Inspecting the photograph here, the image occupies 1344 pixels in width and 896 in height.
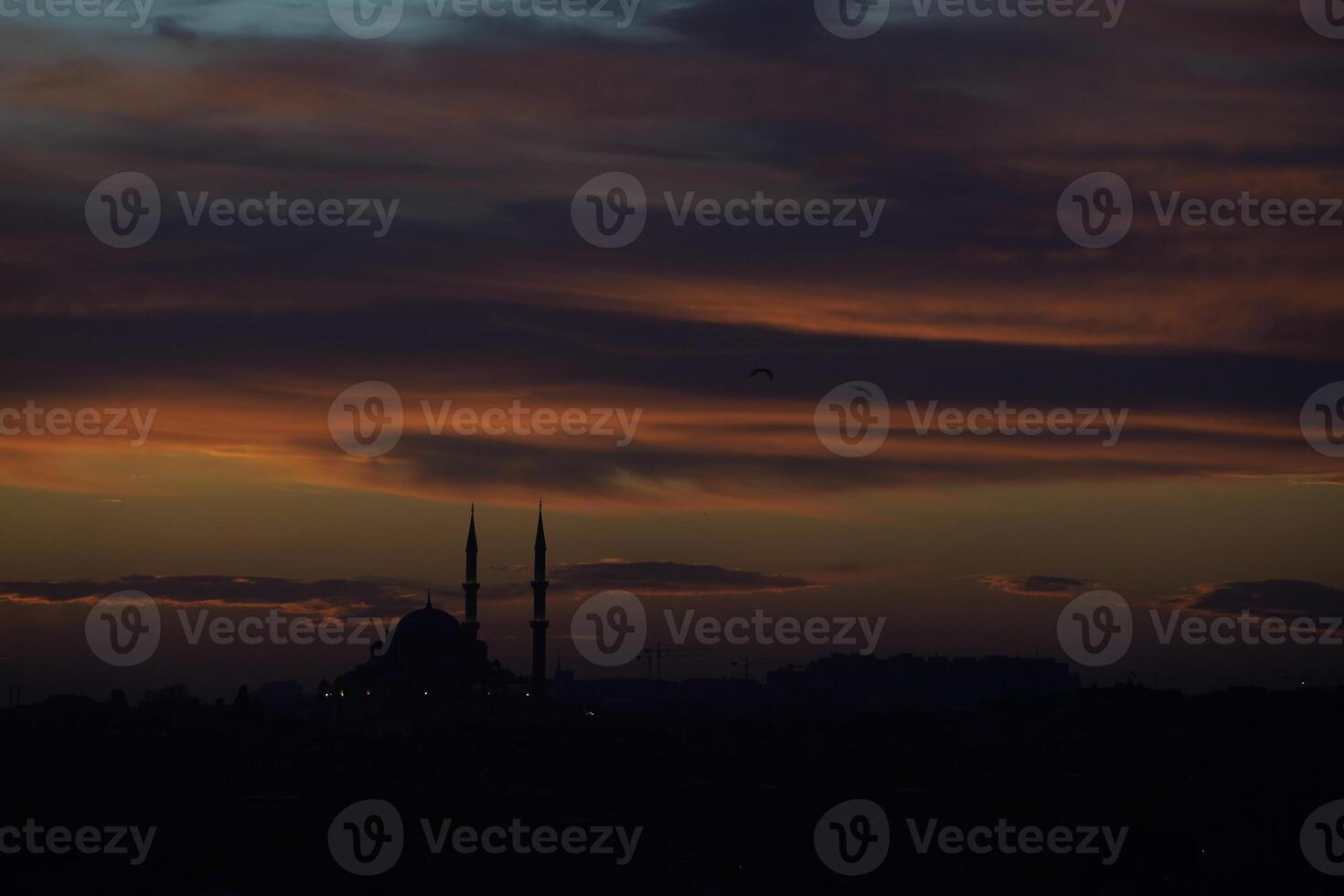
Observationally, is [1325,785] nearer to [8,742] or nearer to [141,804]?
[141,804]

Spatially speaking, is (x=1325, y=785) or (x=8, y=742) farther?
(x=8, y=742)

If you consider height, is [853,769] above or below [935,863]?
above

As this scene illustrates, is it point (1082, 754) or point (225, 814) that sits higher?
point (1082, 754)

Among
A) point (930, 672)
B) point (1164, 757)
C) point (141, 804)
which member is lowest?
point (141, 804)

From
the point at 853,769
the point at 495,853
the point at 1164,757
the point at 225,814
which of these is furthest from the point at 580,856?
the point at 1164,757

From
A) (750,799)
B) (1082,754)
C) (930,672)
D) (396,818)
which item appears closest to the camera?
(396,818)

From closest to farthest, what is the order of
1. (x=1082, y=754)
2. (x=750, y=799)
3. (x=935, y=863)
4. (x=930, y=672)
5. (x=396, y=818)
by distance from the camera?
(x=935, y=863), (x=396, y=818), (x=750, y=799), (x=1082, y=754), (x=930, y=672)

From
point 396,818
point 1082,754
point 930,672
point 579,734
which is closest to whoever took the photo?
point 396,818

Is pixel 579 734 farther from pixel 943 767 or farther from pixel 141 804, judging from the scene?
pixel 141 804

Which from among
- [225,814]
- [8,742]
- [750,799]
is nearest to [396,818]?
[225,814]

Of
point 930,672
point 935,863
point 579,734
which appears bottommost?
point 935,863
